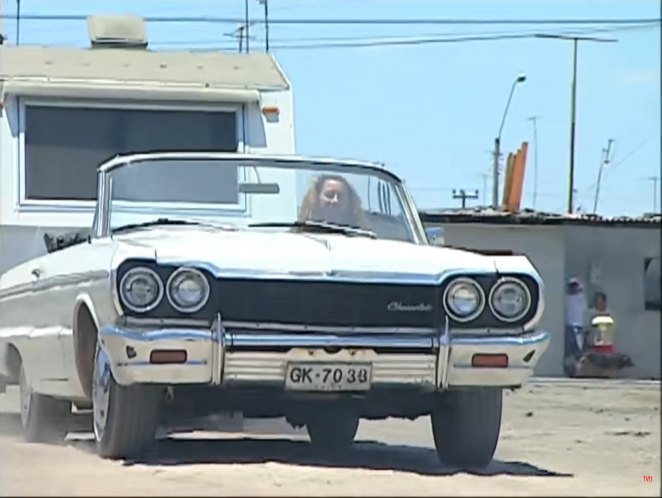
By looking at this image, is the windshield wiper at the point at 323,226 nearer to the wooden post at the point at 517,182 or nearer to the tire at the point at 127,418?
the tire at the point at 127,418

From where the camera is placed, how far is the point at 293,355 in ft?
19.5

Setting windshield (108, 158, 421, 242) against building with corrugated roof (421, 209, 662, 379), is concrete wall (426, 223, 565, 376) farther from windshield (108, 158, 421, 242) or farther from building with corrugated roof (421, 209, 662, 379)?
windshield (108, 158, 421, 242)

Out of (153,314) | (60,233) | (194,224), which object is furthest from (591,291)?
(153,314)

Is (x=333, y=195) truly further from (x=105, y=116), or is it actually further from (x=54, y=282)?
(x=105, y=116)

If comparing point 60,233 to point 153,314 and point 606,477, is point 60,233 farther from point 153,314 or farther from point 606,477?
point 606,477

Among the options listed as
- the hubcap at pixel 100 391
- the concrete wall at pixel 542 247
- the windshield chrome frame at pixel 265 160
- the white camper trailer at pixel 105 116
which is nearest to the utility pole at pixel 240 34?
the white camper trailer at pixel 105 116

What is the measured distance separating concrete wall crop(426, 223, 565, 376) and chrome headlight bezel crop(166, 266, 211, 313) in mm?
12356

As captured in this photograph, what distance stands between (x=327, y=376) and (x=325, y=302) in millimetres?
295

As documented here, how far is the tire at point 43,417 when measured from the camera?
295 inches

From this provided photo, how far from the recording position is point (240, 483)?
5438 mm

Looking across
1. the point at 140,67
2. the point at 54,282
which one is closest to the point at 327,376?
the point at 54,282

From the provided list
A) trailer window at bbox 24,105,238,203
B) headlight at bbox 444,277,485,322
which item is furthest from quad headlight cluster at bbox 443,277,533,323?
trailer window at bbox 24,105,238,203

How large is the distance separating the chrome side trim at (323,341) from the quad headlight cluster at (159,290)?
0.65 feet

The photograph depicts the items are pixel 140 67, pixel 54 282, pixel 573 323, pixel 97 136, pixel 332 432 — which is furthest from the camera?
pixel 573 323
